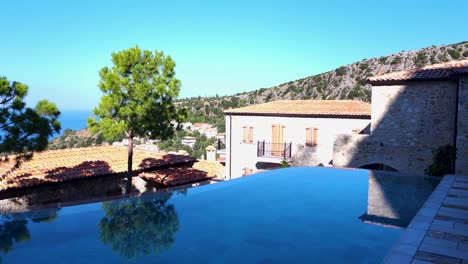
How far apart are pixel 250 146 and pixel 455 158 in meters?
11.1

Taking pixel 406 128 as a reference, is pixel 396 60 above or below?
above

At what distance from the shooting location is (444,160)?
1104 cm

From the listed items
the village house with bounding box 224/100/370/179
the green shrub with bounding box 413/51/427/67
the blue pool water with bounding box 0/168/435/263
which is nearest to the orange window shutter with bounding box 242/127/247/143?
the village house with bounding box 224/100/370/179

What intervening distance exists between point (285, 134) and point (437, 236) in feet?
49.8

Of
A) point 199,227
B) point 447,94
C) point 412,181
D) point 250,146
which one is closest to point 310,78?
point 250,146

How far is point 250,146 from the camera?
66.4 feet

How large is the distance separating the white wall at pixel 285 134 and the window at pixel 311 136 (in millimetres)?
167

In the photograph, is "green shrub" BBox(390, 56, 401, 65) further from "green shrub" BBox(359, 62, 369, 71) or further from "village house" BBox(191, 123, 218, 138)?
"village house" BBox(191, 123, 218, 138)

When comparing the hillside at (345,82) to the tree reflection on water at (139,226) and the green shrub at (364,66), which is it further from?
the tree reflection on water at (139,226)

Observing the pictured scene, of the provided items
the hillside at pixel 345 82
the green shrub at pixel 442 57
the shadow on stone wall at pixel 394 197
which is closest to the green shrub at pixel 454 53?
the hillside at pixel 345 82

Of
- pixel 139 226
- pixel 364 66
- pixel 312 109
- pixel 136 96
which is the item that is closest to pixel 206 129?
pixel 364 66

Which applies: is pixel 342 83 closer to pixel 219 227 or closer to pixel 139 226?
pixel 219 227

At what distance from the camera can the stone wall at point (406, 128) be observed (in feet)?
38.0

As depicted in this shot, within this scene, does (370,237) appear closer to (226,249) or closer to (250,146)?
(226,249)
